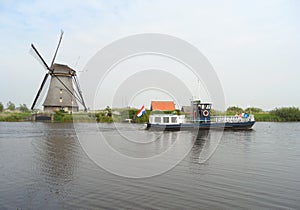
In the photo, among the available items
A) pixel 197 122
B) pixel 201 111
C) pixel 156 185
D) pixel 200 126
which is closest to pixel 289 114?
pixel 201 111

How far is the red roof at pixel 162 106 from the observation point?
5934cm

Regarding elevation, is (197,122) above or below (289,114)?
below

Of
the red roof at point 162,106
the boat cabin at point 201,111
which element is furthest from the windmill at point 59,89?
the boat cabin at point 201,111

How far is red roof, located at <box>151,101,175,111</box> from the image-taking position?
59344 millimetres

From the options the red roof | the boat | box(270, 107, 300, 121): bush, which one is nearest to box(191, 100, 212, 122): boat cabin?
the boat

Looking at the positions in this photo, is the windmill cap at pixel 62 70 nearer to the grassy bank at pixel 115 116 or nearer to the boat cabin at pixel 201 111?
the grassy bank at pixel 115 116

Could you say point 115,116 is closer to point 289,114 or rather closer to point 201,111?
point 201,111

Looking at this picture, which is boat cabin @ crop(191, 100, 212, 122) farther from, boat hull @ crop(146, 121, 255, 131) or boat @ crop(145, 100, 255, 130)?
boat hull @ crop(146, 121, 255, 131)

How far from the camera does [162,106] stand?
6009 centimetres

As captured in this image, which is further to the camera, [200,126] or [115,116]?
[115,116]

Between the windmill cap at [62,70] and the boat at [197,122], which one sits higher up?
the windmill cap at [62,70]

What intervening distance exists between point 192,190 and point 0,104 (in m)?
76.8

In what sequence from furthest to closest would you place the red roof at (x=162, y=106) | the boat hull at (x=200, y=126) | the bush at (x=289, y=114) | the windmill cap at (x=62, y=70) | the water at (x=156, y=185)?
the bush at (x=289, y=114) → the red roof at (x=162, y=106) → the windmill cap at (x=62, y=70) → the boat hull at (x=200, y=126) → the water at (x=156, y=185)

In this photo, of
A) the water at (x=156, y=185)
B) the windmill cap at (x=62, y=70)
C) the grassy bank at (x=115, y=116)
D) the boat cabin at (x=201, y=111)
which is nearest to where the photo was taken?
the water at (x=156, y=185)
